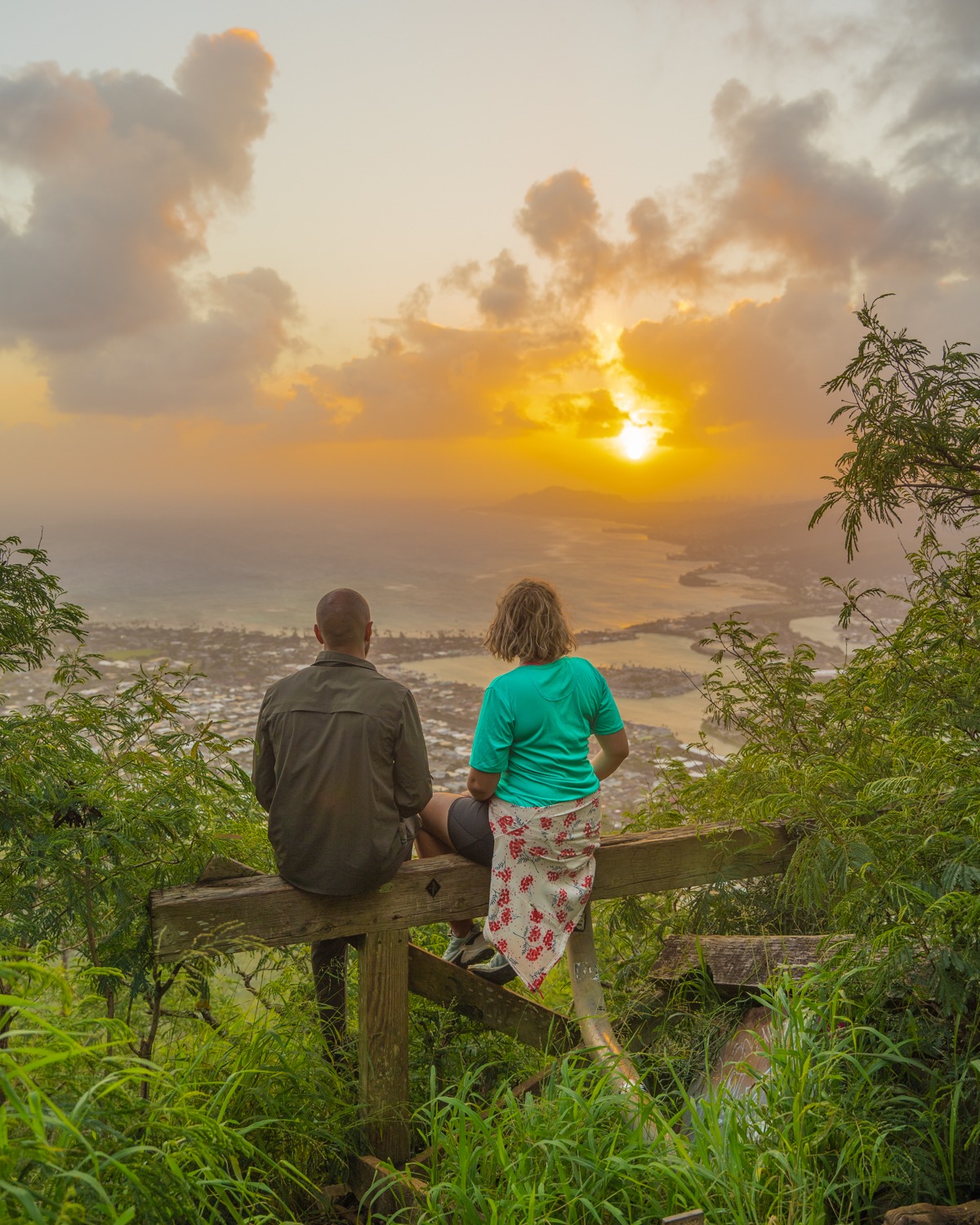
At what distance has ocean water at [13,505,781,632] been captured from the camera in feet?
91.6

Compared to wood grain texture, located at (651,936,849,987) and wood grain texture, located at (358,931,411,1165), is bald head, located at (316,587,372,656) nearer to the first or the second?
wood grain texture, located at (358,931,411,1165)

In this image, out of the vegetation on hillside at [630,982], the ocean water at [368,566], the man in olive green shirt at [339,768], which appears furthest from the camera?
the ocean water at [368,566]

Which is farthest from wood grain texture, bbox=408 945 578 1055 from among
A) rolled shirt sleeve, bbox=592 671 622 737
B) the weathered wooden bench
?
rolled shirt sleeve, bbox=592 671 622 737

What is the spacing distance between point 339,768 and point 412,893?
519mm

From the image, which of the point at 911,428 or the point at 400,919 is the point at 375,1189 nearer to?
the point at 400,919

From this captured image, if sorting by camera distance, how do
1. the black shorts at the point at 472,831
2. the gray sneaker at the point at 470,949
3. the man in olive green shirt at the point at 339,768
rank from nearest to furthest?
the man in olive green shirt at the point at 339,768 < the black shorts at the point at 472,831 < the gray sneaker at the point at 470,949

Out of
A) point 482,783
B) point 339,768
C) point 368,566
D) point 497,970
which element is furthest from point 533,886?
point 368,566

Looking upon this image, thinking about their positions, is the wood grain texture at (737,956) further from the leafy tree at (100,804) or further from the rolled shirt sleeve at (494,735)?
the leafy tree at (100,804)

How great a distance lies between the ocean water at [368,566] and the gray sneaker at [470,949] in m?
15.9

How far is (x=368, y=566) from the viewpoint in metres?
42.9

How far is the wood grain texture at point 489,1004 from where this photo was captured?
2980 millimetres

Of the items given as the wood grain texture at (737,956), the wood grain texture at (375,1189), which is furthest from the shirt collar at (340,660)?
the wood grain texture at (737,956)

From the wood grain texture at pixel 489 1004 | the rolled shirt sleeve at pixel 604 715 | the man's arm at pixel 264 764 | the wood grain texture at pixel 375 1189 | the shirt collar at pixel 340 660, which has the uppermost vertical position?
the shirt collar at pixel 340 660

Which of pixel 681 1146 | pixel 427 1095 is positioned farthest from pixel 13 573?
pixel 681 1146
